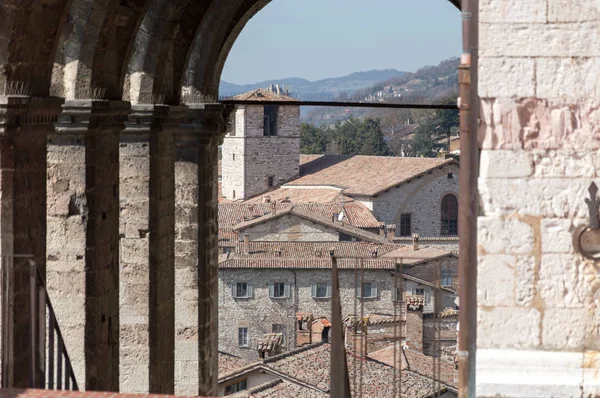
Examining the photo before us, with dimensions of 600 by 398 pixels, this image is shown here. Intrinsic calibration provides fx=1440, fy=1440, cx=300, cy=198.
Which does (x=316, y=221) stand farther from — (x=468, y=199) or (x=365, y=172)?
(x=468, y=199)

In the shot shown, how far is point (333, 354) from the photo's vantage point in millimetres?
8891

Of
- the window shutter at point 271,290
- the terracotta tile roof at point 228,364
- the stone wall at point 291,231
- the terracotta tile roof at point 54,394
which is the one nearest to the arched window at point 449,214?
the stone wall at point 291,231

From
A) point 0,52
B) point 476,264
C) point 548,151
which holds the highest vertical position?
point 0,52

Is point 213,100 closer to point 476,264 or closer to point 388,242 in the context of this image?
point 476,264

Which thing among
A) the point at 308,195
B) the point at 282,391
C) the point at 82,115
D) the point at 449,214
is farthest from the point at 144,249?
the point at 449,214

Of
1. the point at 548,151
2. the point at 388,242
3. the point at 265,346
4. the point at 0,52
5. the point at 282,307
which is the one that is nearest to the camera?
the point at 548,151

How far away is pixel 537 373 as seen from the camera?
664 cm

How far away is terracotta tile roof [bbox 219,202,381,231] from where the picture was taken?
187 feet

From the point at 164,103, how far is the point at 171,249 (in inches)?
60.2

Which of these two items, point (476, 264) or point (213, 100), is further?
point (213, 100)

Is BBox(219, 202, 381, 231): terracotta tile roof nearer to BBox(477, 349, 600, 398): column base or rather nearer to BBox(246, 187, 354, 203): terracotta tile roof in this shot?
BBox(246, 187, 354, 203): terracotta tile roof

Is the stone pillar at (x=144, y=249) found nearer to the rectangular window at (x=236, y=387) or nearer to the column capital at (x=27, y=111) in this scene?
the column capital at (x=27, y=111)

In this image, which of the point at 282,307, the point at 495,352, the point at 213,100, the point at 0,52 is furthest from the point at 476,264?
the point at 282,307

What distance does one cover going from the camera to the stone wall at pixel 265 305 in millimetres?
49156
